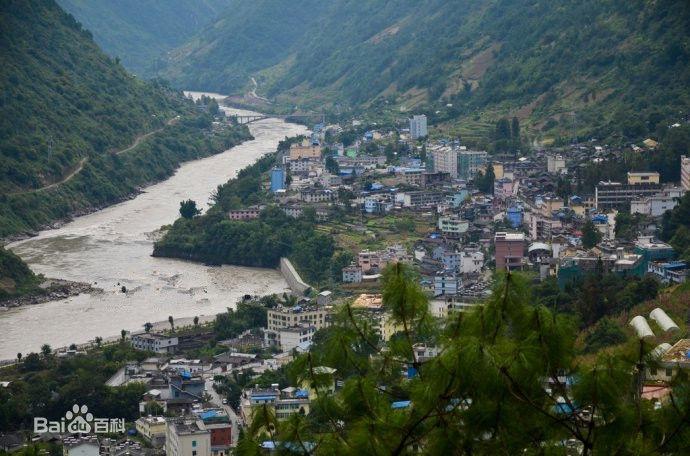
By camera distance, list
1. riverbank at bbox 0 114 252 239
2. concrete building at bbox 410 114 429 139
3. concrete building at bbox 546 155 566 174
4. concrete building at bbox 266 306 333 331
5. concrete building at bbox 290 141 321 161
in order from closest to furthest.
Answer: concrete building at bbox 266 306 333 331
concrete building at bbox 546 155 566 174
riverbank at bbox 0 114 252 239
concrete building at bbox 290 141 321 161
concrete building at bbox 410 114 429 139

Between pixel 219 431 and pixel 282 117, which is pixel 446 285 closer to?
pixel 219 431

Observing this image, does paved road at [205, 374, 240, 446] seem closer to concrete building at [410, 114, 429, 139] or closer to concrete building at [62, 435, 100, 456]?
concrete building at [62, 435, 100, 456]

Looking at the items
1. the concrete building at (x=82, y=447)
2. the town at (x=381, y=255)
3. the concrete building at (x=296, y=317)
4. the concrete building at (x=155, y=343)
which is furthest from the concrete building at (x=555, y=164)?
the concrete building at (x=82, y=447)

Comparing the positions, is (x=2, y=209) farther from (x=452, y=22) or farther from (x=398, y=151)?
(x=452, y=22)

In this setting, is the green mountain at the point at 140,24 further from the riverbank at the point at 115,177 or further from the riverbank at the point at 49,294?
the riverbank at the point at 49,294

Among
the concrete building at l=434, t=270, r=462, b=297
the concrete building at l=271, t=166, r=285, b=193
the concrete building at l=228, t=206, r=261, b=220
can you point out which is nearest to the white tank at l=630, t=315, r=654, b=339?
the concrete building at l=434, t=270, r=462, b=297

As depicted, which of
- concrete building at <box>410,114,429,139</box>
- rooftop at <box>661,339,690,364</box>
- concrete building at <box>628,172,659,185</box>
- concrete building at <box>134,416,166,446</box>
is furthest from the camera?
concrete building at <box>410,114,429,139</box>

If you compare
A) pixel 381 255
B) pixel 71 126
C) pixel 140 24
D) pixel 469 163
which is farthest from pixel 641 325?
pixel 140 24
